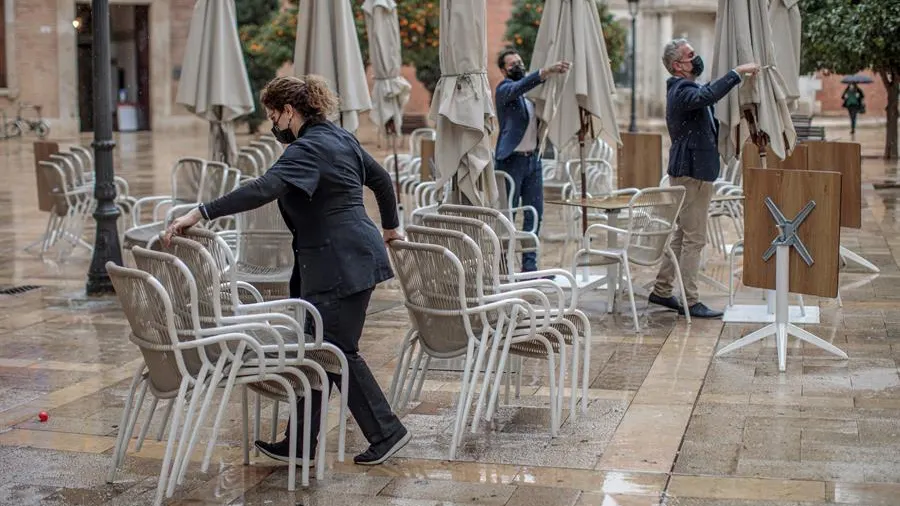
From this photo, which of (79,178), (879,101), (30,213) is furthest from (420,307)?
(879,101)

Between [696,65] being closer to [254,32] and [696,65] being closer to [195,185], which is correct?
[195,185]

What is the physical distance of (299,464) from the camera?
18.4 feet

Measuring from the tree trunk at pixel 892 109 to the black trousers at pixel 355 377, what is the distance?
1723 centimetres

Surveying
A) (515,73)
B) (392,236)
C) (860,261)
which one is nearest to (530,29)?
(515,73)

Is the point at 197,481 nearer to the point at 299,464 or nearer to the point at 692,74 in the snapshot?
the point at 299,464

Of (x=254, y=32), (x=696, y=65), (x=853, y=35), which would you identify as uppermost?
(x=254, y=32)

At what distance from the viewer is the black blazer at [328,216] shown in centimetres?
535

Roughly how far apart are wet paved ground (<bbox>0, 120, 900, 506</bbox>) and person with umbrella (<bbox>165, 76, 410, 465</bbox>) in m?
0.25

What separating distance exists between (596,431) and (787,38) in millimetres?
4937

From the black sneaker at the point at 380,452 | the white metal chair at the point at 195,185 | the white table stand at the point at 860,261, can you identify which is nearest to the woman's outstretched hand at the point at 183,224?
the black sneaker at the point at 380,452

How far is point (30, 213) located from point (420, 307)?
452 inches

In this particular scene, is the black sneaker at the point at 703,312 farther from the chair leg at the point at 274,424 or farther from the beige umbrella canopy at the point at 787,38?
the chair leg at the point at 274,424

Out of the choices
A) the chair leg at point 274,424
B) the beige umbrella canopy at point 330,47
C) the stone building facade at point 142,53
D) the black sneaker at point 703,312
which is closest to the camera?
the chair leg at point 274,424

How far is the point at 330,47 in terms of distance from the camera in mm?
9297
